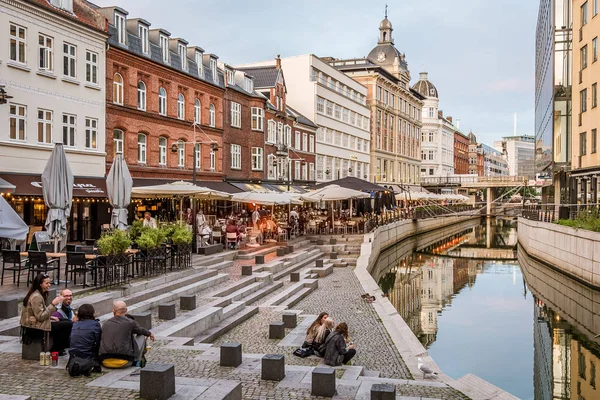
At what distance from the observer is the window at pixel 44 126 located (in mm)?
24844

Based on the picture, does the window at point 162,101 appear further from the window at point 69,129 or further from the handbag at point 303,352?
the handbag at point 303,352

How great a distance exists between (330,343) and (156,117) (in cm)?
2513

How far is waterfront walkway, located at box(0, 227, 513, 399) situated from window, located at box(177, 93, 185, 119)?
1491 cm

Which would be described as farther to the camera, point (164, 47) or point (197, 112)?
point (197, 112)

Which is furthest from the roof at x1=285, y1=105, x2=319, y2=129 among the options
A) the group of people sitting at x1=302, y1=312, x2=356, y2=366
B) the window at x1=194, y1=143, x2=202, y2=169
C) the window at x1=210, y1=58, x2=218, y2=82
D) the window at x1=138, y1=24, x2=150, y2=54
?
Answer: the group of people sitting at x1=302, y1=312, x2=356, y2=366

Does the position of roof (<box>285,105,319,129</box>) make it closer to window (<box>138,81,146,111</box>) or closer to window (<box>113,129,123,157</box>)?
window (<box>138,81,146,111</box>)

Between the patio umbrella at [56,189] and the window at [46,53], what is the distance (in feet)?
37.4

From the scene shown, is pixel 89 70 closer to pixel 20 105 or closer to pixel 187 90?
pixel 20 105

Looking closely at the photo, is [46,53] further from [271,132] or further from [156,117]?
[271,132]

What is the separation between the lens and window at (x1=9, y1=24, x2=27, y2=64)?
2338cm

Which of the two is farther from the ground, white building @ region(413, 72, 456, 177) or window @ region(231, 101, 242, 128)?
white building @ region(413, 72, 456, 177)

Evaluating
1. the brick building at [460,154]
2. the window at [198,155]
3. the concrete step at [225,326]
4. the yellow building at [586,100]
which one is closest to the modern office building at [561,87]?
the yellow building at [586,100]

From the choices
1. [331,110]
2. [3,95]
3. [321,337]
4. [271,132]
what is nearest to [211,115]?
[271,132]

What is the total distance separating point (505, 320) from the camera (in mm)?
22094
